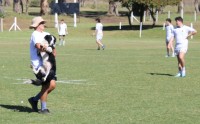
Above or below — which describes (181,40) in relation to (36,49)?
below

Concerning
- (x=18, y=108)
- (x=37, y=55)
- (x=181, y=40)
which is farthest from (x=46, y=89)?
(x=181, y=40)

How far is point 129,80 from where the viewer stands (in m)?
20.0

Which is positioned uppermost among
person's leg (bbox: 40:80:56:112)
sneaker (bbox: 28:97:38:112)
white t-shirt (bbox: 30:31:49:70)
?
white t-shirt (bbox: 30:31:49:70)

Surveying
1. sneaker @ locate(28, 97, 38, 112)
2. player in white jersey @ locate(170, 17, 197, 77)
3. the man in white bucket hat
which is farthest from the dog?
player in white jersey @ locate(170, 17, 197, 77)

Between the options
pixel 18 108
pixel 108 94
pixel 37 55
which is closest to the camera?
pixel 37 55

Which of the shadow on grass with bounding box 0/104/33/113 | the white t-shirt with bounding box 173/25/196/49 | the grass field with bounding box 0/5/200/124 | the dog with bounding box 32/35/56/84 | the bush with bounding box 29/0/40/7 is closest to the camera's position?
the dog with bounding box 32/35/56/84

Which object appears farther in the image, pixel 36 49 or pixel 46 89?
pixel 46 89

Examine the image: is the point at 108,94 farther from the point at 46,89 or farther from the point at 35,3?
the point at 35,3

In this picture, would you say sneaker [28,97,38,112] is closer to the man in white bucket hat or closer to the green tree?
the man in white bucket hat

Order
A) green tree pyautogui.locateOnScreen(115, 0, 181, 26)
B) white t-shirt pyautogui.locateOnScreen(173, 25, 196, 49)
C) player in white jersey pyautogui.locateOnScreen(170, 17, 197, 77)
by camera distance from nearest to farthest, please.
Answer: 1. player in white jersey pyautogui.locateOnScreen(170, 17, 197, 77)
2. white t-shirt pyautogui.locateOnScreen(173, 25, 196, 49)
3. green tree pyautogui.locateOnScreen(115, 0, 181, 26)

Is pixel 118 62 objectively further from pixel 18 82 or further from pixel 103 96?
pixel 103 96

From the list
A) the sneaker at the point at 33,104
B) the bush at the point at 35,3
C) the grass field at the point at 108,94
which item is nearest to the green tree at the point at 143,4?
the grass field at the point at 108,94

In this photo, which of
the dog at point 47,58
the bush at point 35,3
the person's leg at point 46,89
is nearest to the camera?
the dog at point 47,58

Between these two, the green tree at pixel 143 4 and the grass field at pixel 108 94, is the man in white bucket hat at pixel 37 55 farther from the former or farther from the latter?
the green tree at pixel 143 4
